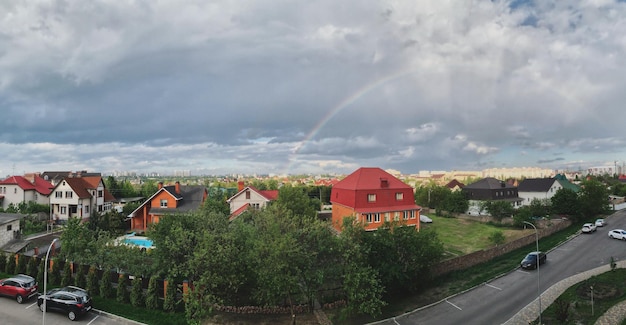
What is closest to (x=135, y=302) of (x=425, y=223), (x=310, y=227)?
(x=310, y=227)

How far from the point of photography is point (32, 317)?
23562 millimetres

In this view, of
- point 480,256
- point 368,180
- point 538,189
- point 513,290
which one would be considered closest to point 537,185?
point 538,189

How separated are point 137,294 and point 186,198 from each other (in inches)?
1231

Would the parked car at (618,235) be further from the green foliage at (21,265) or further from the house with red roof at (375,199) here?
the green foliage at (21,265)

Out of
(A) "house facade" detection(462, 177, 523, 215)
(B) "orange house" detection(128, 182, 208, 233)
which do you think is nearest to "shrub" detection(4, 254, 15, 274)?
(B) "orange house" detection(128, 182, 208, 233)

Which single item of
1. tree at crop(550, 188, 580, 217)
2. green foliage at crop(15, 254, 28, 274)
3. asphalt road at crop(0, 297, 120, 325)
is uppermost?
tree at crop(550, 188, 580, 217)

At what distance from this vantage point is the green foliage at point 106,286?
26969 mm

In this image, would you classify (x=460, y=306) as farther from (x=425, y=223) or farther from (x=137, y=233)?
(x=137, y=233)

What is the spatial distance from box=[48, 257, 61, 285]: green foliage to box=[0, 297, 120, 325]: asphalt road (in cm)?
375

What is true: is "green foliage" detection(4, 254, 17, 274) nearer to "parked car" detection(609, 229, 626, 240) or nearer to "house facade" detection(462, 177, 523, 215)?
"parked car" detection(609, 229, 626, 240)

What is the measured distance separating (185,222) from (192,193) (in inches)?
1080

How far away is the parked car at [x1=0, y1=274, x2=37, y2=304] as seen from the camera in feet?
84.3

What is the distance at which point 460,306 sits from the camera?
27266 millimetres

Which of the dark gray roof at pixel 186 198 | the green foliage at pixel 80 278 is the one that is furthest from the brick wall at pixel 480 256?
the dark gray roof at pixel 186 198
